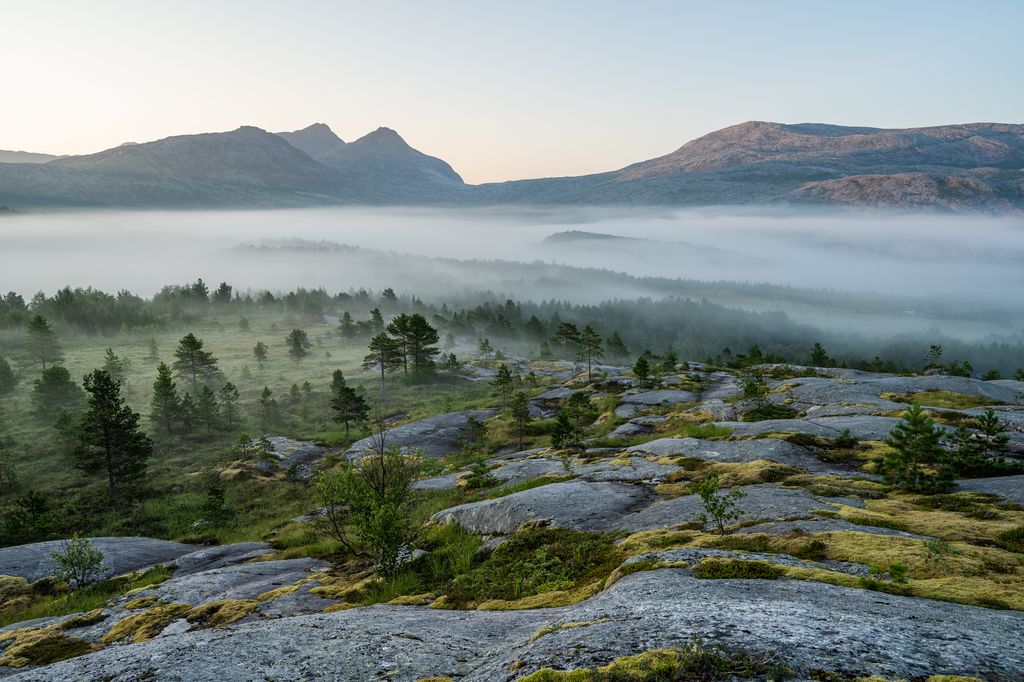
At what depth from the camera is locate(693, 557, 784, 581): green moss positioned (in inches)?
617

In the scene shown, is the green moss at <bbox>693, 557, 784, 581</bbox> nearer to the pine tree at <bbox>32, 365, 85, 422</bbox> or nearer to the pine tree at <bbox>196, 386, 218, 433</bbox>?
the pine tree at <bbox>196, 386, 218, 433</bbox>

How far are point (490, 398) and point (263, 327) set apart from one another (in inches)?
4963

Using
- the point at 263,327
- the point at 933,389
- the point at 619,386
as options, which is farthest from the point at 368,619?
the point at 263,327

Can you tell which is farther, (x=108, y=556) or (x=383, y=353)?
(x=383, y=353)

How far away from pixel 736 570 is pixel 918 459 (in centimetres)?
1852

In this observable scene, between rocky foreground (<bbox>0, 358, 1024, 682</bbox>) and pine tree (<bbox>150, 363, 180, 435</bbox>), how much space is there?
45.6m

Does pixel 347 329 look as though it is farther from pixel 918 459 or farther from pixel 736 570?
pixel 736 570

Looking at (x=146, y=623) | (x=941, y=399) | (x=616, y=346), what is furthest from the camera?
(x=616, y=346)

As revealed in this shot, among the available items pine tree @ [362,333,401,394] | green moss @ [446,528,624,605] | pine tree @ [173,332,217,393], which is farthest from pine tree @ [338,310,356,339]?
green moss @ [446,528,624,605]

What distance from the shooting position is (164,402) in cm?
7825

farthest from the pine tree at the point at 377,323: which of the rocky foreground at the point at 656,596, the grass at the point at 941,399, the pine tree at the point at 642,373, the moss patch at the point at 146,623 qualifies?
the moss patch at the point at 146,623

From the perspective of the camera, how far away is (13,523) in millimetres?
43281

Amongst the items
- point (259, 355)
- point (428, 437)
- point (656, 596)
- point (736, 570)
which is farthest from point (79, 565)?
point (259, 355)

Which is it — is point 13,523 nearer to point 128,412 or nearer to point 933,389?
point 128,412
